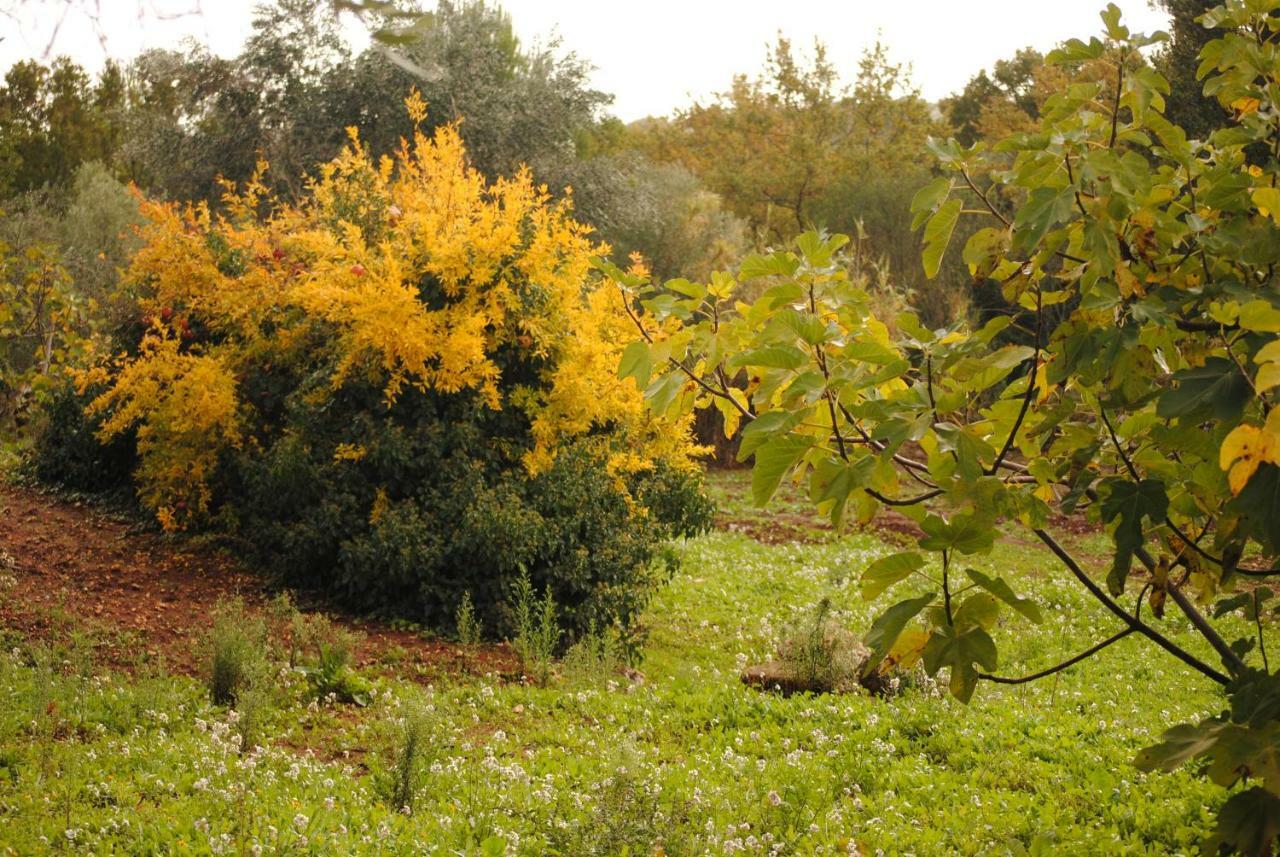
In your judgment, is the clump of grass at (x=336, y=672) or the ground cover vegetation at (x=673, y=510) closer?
the ground cover vegetation at (x=673, y=510)

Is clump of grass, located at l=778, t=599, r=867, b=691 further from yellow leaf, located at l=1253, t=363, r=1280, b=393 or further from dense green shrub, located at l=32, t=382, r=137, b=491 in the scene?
dense green shrub, located at l=32, t=382, r=137, b=491

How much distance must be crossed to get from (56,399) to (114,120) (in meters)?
16.2

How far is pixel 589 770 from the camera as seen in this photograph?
467 cm

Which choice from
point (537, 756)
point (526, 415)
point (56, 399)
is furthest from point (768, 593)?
point (56, 399)

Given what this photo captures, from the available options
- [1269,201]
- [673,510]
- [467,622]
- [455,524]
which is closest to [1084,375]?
[1269,201]

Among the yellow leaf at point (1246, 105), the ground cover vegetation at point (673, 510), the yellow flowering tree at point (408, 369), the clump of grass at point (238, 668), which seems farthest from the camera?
the yellow flowering tree at point (408, 369)

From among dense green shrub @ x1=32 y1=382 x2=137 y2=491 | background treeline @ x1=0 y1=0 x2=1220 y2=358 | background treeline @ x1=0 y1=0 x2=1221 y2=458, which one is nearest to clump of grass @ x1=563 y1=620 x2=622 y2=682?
dense green shrub @ x1=32 y1=382 x2=137 y2=491

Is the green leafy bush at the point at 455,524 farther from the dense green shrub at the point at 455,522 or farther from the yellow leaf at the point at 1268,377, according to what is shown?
the yellow leaf at the point at 1268,377

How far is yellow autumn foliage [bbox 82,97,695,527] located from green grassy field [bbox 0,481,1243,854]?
201 centimetres

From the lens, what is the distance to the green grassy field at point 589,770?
12.2 ft

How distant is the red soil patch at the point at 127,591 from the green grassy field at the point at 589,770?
42 cm

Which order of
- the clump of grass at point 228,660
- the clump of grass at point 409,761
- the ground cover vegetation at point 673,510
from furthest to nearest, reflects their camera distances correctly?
the clump of grass at point 228,660, the clump of grass at point 409,761, the ground cover vegetation at point 673,510

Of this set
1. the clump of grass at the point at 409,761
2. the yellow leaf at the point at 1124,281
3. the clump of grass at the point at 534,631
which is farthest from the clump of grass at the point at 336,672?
the yellow leaf at the point at 1124,281

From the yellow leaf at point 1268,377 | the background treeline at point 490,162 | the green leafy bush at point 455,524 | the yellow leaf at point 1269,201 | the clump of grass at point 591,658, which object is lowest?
the clump of grass at point 591,658
